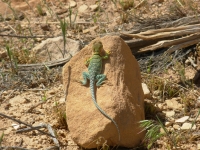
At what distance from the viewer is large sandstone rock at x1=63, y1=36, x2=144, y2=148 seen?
3.68 m

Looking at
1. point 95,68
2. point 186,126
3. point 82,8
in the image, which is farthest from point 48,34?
point 186,126

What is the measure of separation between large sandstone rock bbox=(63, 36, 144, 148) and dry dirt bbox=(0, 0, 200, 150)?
0.28 metres

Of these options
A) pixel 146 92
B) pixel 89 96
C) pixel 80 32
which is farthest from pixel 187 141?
pixel 80 32

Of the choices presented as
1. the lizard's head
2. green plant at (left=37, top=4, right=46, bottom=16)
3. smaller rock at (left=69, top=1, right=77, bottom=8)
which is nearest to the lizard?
the lizard's head

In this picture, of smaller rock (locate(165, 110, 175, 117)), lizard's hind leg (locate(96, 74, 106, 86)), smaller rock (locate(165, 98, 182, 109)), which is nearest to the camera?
lizard's hind leg (locate(96, 74, 106, 86))

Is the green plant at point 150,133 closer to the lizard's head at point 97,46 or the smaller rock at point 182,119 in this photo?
the smaller rock at point 182,119

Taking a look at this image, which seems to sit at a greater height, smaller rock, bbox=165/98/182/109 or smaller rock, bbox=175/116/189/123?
smaller rock, bbox=165/98/182/109

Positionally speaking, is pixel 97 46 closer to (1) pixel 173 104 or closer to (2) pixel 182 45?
(1) pixel 173 104

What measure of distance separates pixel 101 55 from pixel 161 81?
1040 millimetres

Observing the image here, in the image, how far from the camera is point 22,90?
16.3 feet

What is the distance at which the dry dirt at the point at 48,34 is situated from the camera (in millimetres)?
4148

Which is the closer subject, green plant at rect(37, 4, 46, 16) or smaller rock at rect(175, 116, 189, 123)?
smaller rock at rect(175, 116, 189, 123)

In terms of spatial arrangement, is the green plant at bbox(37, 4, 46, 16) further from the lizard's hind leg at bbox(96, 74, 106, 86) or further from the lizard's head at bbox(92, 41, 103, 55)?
the lizard's hind leg at bbox(96, 74, 106, 86)

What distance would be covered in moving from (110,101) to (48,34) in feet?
9.93
